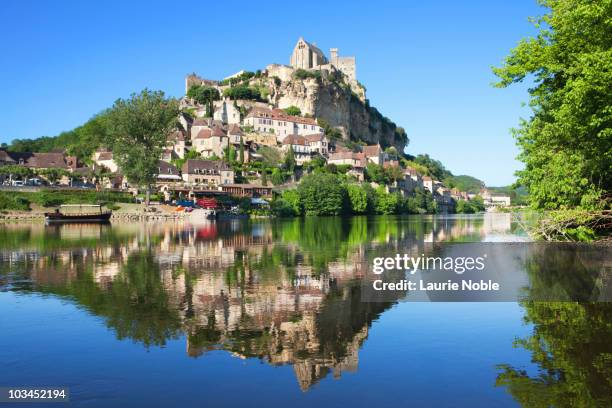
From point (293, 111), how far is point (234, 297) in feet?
403

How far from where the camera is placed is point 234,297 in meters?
14.2

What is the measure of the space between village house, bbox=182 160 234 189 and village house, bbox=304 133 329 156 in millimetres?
29141

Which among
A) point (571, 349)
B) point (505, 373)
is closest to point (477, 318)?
point (571, 349)

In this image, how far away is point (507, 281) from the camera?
687 inches

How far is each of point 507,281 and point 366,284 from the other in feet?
15.0

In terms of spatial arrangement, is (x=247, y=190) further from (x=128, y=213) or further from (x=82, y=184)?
(x=82, y=184)

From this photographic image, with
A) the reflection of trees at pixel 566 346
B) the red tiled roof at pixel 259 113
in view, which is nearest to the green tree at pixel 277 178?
the red tiled roof at pixel 259 113

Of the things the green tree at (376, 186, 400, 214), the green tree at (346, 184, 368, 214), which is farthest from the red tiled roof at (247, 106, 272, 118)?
the green tree at (346, 184, 368, 214)

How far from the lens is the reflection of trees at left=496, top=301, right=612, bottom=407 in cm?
757

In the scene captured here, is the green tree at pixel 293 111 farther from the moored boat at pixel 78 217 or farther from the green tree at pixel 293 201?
the moored boat at pixel 78 217

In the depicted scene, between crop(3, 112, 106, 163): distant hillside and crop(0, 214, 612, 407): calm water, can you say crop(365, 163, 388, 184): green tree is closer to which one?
crop(3, 112, 106, 163): distant hillside

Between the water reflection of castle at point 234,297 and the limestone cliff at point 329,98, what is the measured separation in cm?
11499

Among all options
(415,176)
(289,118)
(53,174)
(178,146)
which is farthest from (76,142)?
(415,176)

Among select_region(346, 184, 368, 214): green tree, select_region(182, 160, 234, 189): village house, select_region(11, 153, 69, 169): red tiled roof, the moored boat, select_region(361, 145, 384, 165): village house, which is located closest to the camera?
the moored boat
